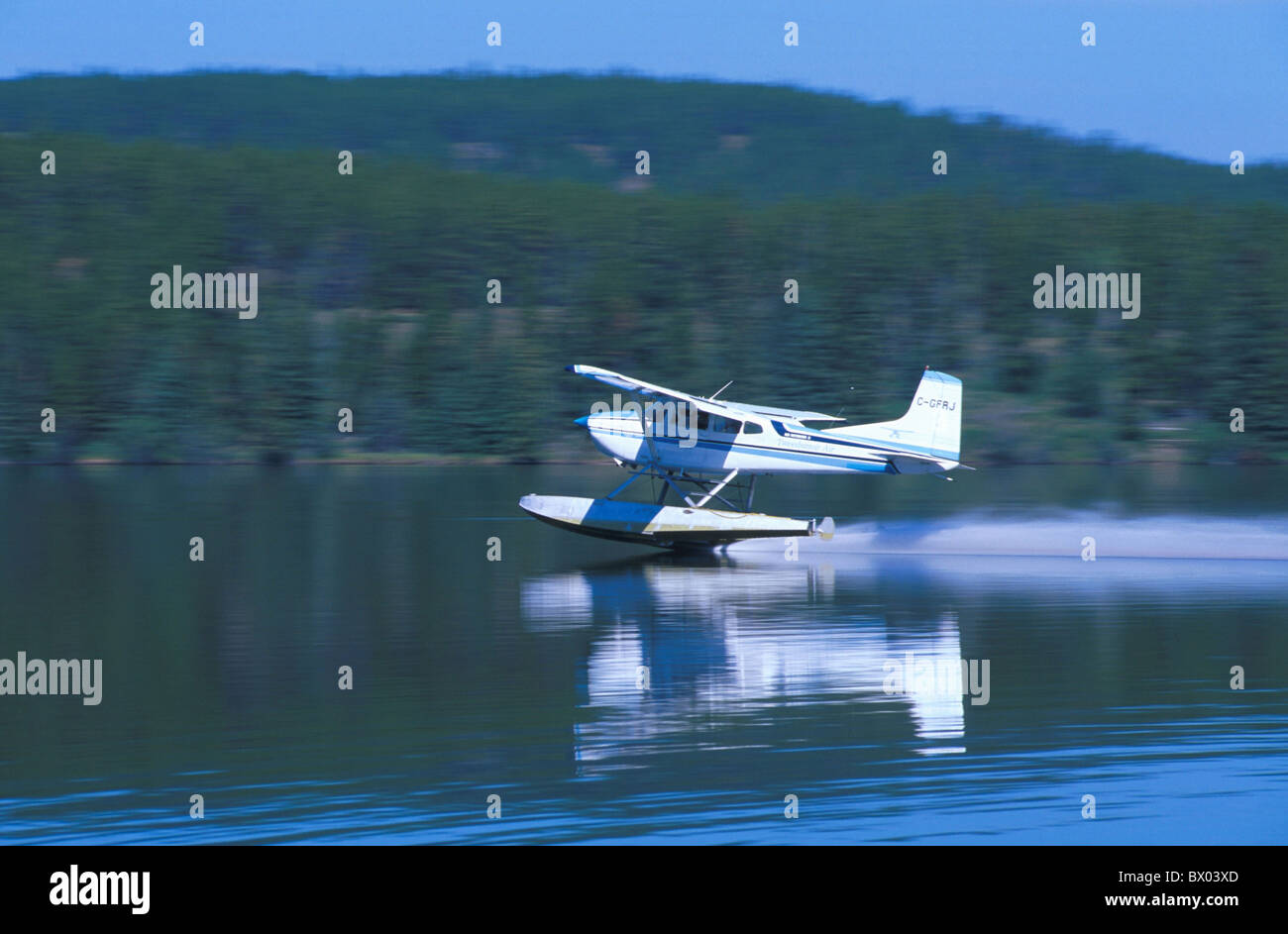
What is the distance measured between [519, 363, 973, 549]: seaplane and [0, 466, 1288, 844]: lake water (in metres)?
0.56

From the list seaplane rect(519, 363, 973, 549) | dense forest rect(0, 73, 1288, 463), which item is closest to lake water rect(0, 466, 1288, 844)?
seaplane rect(519, 363, 973, 549)

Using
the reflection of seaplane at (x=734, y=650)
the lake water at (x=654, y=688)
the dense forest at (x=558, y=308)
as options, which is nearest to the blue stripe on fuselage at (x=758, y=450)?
the lake water at (x=654, y=688)

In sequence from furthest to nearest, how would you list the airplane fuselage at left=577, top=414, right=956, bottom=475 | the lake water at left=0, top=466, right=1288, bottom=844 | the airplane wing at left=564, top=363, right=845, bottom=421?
the airplane fuselage at left=577, top=414, right=956, bottom=475 < the airplane wing at left=564, top=363, right=845, bottom=421 < the lake water at left=0, top=466, right=1288, bottom=844

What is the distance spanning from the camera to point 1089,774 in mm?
7812

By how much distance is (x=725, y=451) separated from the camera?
1719 centimetres

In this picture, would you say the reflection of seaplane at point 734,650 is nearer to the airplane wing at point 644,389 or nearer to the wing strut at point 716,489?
the wing strut at point 716,489

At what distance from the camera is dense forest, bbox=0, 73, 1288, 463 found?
163 ft

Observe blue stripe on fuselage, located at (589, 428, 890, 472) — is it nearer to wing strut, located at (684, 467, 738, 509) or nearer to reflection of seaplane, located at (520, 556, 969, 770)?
wing strut, located at (684, 467, 738, 509)

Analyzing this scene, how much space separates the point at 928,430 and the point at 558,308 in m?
43.0

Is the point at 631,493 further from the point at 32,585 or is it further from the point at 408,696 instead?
the point at 408,696

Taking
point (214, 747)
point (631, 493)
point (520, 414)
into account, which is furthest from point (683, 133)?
point (214, 747)

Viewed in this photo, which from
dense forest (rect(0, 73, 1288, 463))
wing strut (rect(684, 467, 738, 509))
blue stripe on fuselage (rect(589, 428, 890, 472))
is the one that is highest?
dense forest (rect(0, 73, 1288, 463))

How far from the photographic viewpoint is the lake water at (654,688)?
23.3 feet

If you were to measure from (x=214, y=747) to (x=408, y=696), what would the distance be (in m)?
1.72
